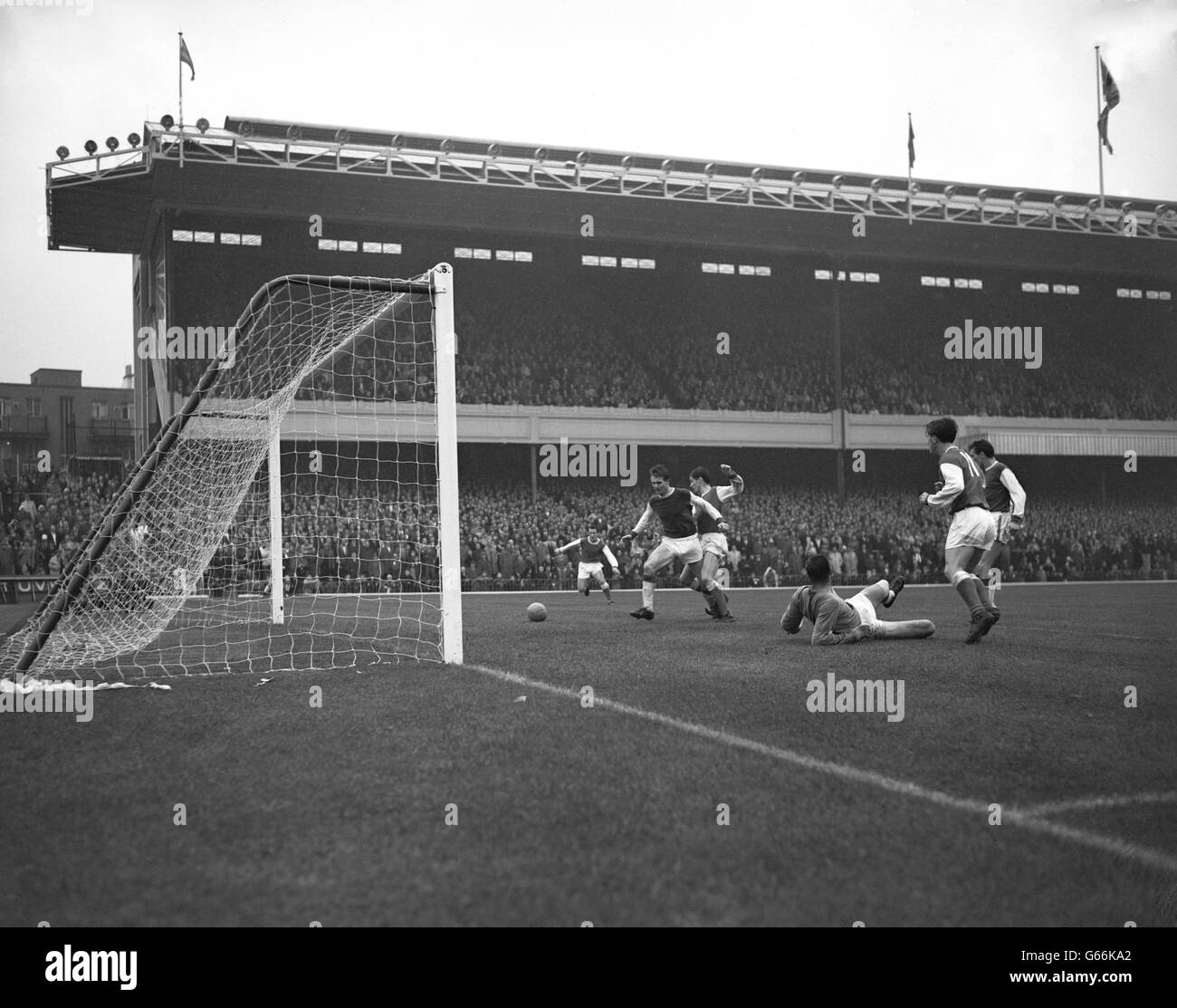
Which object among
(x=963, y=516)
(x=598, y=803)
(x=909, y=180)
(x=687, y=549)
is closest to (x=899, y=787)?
(x=598, y=803)

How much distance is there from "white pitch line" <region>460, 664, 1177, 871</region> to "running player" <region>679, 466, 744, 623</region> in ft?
21.9

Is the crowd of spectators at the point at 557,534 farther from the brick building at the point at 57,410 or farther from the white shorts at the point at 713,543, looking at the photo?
the brick building at the point at 57,410

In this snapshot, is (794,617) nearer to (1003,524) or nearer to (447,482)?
(447,482)

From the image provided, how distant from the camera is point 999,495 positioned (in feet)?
40.7

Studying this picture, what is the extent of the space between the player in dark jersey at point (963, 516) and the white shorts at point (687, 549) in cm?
355

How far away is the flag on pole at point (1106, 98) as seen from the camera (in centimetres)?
2769

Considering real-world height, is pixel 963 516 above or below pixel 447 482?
below

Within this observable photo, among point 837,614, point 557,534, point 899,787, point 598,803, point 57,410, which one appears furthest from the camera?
point 57,410

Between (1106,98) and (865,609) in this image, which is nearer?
(865,609)

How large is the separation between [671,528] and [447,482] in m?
4.92

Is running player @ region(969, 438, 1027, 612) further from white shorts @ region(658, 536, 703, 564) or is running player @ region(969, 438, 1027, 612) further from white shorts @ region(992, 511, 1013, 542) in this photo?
white shorts @ region(658, 536, 703, 564)

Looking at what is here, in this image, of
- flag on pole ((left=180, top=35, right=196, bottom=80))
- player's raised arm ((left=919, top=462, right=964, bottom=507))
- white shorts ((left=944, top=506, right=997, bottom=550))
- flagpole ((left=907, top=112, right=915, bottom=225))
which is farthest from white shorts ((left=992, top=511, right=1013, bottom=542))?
flag on pole ((left=180, top=35, right=196, bottom=80))

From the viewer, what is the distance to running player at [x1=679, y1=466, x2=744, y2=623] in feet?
43.0
